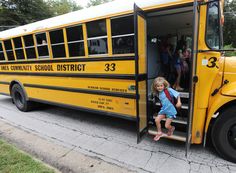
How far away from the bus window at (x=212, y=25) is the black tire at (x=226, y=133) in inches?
37.8

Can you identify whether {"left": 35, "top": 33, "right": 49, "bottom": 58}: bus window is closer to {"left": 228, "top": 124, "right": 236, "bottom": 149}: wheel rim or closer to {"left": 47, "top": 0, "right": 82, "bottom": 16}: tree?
{"left": 228, "top": 124, "right": 236, "bottom": 149}: wheel rim

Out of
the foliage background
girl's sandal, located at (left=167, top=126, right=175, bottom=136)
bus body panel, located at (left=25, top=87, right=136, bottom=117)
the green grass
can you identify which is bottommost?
the green grass

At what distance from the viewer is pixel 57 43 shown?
13.0 ft

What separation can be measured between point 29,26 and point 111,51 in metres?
2.72

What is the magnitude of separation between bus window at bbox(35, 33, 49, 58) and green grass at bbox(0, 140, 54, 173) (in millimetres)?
2195

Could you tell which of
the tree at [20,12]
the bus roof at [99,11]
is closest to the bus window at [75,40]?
the bus roof at [99,11]

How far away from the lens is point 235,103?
2.46 metres

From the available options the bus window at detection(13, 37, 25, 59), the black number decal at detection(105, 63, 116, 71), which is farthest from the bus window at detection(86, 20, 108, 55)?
the bus window at detection(13, 37, 25, 59)

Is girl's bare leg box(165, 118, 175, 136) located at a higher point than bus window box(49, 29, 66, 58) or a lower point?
lower

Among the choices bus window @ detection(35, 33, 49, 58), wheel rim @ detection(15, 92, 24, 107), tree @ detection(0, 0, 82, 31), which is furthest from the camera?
tree @ detection(0, 0, 82, 31)

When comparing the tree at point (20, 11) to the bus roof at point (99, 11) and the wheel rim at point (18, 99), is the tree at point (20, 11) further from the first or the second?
the bus roof at point (99, 11)

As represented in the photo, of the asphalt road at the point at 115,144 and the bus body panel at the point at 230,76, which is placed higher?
the bus body panel at the point at 230,76

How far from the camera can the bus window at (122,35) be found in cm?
292

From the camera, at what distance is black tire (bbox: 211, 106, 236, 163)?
2.47 meters
